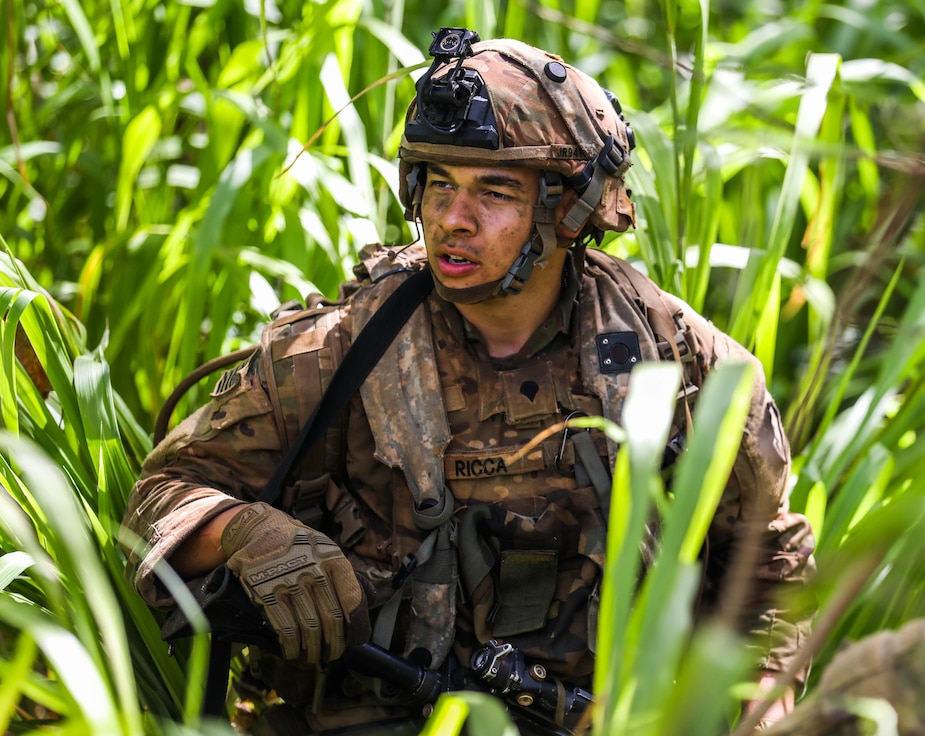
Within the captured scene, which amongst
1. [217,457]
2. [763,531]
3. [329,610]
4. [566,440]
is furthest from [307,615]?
[763,531]

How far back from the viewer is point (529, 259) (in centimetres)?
188

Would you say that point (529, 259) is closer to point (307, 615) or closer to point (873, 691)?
point (307, 615)

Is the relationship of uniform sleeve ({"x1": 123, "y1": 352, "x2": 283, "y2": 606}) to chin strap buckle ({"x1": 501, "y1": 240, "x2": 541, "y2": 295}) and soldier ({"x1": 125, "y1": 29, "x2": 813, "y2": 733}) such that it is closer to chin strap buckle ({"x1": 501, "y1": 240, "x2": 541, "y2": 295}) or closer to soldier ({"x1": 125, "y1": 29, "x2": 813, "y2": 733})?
soldier ({"x1": 125, "y1": 29, "x2": 813, "y2": 733})

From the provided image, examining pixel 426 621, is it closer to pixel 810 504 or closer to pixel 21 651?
pixel 810 504

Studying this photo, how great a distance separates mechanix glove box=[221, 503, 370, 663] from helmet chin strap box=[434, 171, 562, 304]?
480 millimetres

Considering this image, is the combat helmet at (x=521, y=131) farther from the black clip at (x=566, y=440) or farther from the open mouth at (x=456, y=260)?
the black clip at (x=566, y=440)

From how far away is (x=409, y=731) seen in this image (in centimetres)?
182

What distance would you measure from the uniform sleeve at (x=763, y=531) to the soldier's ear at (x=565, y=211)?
270 mm

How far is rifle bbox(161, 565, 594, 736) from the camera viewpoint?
1689 millimetres

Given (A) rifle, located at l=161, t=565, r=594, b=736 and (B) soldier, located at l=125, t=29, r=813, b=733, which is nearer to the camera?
(A) rifle, located at l=161, t=565, r=594, b=736

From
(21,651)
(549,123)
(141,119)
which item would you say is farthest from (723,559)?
(141,119)

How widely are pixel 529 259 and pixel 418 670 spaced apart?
2.36 ft

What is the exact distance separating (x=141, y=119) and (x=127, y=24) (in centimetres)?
28

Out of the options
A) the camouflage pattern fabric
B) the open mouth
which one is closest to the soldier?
the open mouth
